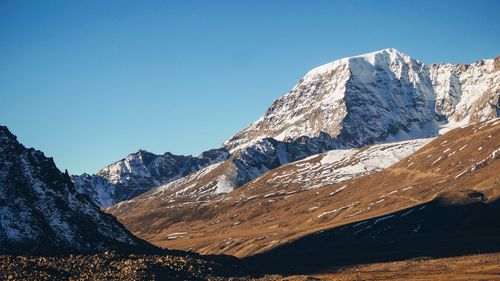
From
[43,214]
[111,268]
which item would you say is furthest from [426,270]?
[43,214]

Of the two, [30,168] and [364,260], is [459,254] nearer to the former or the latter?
[364,260]

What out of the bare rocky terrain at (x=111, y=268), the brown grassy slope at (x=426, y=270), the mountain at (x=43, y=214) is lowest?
the brown grassy slope at (x=426, y=270)

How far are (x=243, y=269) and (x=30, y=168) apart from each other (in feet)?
151

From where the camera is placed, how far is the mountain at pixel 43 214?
373 feet

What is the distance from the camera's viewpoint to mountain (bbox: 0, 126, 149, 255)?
114 metres

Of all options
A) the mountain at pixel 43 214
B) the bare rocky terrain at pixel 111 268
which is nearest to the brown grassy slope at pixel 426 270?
the bare rocky terrain at pixel 111 268

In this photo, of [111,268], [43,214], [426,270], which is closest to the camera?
[111,268]

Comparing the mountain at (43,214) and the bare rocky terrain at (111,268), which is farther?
the mountain at (43,214)

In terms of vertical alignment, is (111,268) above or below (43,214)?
below

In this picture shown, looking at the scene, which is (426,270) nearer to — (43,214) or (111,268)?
(111,268)

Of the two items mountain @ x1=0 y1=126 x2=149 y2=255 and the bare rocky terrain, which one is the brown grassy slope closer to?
the bare rocky terrain

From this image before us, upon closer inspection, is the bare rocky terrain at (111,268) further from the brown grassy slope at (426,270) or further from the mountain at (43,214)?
the brown grassy slope at (426,270)

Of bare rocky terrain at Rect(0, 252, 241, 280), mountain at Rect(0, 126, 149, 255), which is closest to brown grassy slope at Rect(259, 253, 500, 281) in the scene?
bare rocky terrain at Rect(0, 252, 241, 280)

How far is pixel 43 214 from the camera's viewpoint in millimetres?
120688
